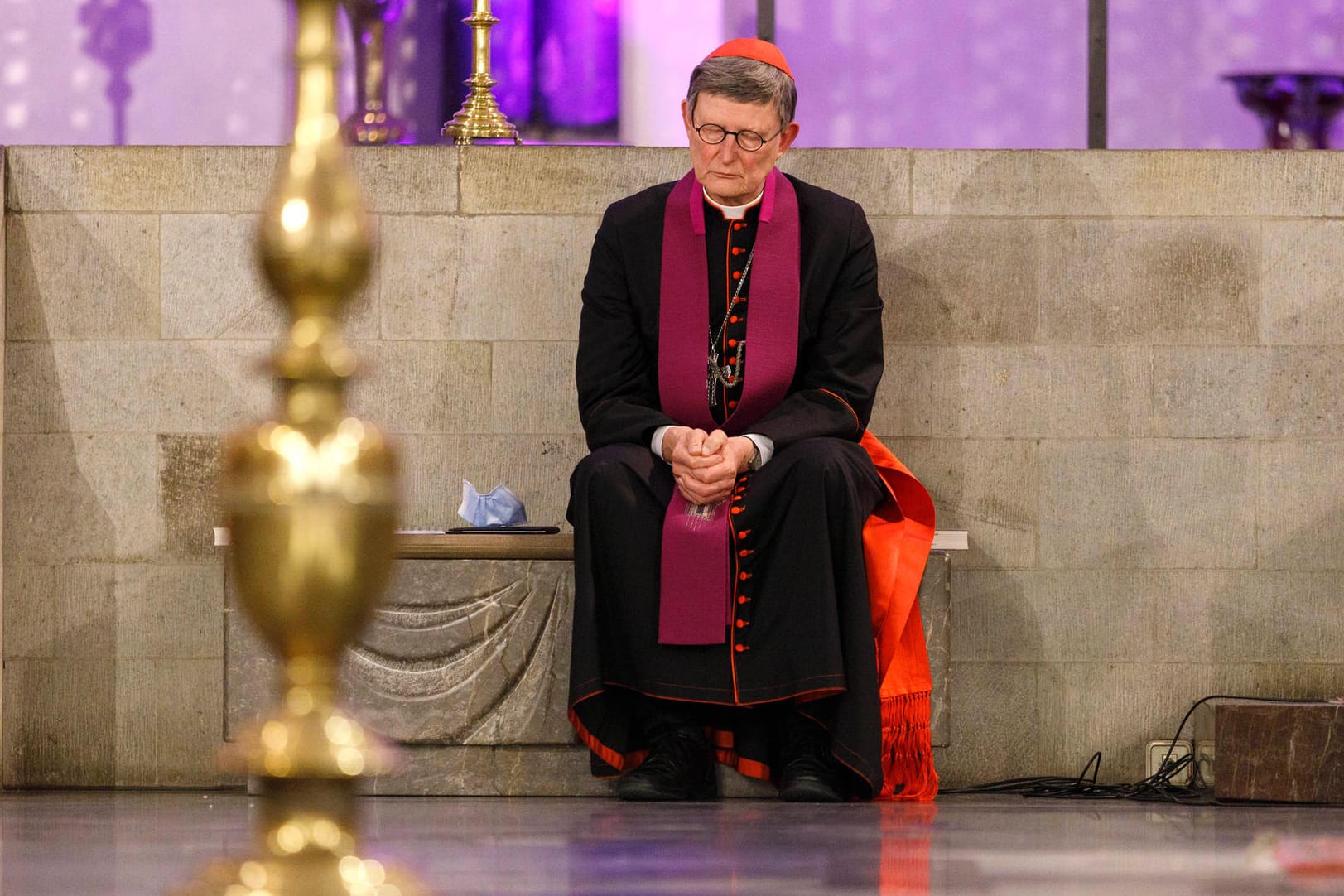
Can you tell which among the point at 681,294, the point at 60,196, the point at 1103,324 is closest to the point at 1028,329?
the point at 1103,324

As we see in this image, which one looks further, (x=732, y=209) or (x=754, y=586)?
(x=732, y=209)

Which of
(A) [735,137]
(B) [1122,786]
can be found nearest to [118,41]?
(A) [735,137]

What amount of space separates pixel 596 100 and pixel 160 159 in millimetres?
2036

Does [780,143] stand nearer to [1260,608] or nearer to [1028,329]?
[1028,329]

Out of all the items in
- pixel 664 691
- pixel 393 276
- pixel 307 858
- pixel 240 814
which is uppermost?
pixel 393 276

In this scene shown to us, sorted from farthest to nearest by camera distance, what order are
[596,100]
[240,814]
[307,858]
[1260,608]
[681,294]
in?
[596,100], [1260,608], [681,294], [240,814], [307,858]

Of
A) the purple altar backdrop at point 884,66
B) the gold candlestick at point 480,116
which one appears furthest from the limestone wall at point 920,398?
the purple altar backdrop at point 884,66

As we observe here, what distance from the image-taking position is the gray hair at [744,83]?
4164 mm

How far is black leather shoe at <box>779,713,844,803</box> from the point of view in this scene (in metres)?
3.73

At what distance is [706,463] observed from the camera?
385cm

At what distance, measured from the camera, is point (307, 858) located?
888 mm

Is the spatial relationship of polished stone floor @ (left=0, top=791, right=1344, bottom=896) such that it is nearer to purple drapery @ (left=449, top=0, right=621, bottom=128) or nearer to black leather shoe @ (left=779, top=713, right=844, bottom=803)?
black leather shoe @ (left=779, top=713, right=844, bottom=803)

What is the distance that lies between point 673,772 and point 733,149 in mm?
1559

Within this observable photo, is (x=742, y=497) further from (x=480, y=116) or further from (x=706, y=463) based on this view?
(x=480, y=116)
